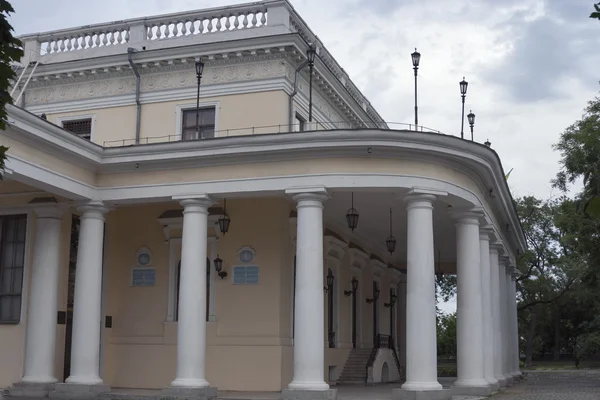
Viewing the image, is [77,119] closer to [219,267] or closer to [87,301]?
[219,267]

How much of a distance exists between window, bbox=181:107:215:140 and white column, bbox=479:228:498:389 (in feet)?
25.8

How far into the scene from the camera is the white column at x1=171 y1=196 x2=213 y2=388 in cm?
1798

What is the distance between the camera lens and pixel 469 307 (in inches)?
779

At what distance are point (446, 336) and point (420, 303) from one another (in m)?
52.5

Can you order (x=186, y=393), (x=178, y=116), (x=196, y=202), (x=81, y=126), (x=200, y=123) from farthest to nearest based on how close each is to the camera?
(x=81, y=126)
(x=200, y=123)
(x=178, y=116)
(x=196, y=202)
(x=186, y=393)

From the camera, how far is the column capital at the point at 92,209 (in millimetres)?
19219

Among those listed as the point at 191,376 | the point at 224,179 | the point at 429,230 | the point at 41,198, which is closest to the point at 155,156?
the point at 224,179

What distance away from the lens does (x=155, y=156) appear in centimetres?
1875

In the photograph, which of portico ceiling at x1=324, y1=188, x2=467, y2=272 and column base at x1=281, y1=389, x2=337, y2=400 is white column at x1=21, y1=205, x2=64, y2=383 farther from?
portico ceiling at x1=324, y1=188, x2=467, y2=272

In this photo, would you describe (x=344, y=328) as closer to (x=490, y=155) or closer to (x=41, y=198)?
(x=490, y=155)

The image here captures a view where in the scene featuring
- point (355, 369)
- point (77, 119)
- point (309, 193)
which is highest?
point (77, 119)

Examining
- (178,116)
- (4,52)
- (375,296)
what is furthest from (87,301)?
(4,52)

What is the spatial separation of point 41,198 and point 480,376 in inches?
448

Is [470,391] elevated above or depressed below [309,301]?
below
